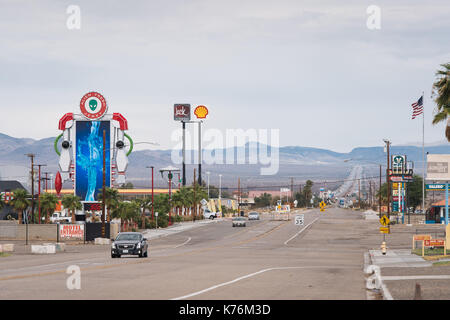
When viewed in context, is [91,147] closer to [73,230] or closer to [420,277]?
[73,230]

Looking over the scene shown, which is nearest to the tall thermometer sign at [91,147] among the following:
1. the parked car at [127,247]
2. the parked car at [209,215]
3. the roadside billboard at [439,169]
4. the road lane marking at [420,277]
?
the parked car at [209,215]

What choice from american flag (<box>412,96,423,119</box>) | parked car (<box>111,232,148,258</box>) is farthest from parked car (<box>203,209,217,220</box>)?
parked car (<box>111,232,148,258</box>)

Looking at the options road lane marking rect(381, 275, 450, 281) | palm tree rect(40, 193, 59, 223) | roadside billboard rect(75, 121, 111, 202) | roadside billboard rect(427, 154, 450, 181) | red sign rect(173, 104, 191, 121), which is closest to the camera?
road lane marking rect(381, 275, 450, 281)

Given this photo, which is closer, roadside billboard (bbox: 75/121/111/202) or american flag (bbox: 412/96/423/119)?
american flag (bbox: 412/96/423/119)

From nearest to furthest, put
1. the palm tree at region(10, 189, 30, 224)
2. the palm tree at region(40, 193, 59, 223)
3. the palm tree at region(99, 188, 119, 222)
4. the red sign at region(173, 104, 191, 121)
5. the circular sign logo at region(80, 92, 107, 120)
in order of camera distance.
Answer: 1. the palm tree at region(99, 188, 119, 222)
2. the palm tree at region(10, 189, 30, 224)
3. the palm tree at region(40, 193, 59, 223)
4. the circular sign logo at region(80, 92, 107, 120)
5. the red sign at region(173, 104, 191, 121)

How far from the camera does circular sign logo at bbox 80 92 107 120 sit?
9925cm

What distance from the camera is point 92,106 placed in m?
99.5

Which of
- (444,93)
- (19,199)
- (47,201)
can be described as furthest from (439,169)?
(47,201)

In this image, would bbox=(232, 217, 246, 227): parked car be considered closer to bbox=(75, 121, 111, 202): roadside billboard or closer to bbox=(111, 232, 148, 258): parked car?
bbox=(75, 121, 111, 202): roadside billboard

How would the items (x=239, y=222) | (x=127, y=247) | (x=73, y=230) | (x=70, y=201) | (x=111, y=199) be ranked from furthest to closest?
(x=239, y=222), (x=70, y=201), (x=111, y=199), (x=73, y=230), (x=127, y=247)
